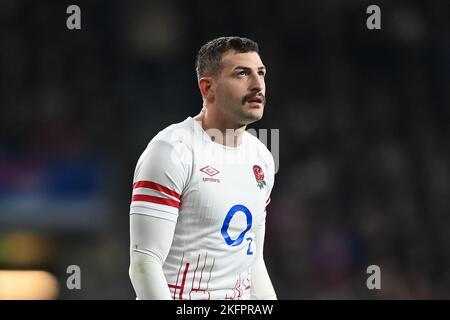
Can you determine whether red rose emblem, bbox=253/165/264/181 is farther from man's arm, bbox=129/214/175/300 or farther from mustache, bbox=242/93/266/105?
man's arm, bbox=129/214/175/300

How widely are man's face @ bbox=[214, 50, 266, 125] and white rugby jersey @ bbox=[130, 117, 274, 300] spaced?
174 mm

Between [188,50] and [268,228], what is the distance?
2219 millimetres

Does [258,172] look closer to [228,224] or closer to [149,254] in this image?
[228,224]

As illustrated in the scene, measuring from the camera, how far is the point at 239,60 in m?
3.70

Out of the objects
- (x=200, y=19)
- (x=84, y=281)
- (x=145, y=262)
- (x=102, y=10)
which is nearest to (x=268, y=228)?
(x=84, y=281)

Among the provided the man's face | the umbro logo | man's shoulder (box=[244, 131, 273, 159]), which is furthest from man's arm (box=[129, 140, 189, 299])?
man's shoulder (box=[244, 131, 273, 159])

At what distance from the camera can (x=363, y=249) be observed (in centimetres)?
795

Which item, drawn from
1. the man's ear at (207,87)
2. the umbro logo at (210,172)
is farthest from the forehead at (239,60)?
the umbro logo at (210,172)

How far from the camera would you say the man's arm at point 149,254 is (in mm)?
3264

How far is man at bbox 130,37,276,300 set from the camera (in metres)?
3.37

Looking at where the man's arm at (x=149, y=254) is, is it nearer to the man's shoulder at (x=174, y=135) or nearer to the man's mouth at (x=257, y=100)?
the man's shoulder at (x=174, y=135)

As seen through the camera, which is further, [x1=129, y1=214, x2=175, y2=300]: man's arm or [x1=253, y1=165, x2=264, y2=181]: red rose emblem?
[x1=253, y1=165, x2=264, y2=181]: red rose emblem

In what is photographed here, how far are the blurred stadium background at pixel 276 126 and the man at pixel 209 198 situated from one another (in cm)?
393

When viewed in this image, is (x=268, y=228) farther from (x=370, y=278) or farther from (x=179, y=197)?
(x=179, y=197)
